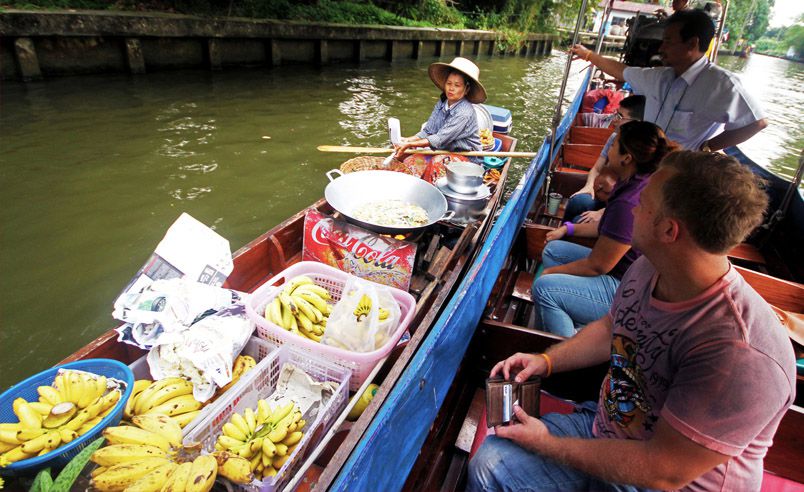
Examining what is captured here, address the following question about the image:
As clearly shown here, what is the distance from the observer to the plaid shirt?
15.2 feet

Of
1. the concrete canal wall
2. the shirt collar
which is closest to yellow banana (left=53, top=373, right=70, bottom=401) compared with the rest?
the shirt collar

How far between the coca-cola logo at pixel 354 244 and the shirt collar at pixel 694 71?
10.0 ft

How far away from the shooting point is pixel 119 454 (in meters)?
1.44

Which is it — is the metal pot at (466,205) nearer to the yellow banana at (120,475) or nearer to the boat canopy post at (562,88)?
the boat canopy post at (562,88)

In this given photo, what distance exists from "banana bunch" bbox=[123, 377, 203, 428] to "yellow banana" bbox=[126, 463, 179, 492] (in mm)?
294

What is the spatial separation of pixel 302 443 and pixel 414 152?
3.73 meters

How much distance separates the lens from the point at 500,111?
7031 mm

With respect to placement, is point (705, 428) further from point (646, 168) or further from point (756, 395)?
point (646, 168)

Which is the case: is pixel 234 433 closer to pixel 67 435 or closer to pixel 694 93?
pixel 67 435

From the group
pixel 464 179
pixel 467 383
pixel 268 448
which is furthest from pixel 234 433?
pixel 464 179

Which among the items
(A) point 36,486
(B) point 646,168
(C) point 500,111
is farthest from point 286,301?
(C) point 500,111

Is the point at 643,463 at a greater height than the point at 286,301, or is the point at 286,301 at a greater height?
the point at 643,463

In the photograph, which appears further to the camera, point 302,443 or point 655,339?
point 302,443

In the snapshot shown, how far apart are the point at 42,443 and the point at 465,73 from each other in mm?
4321
